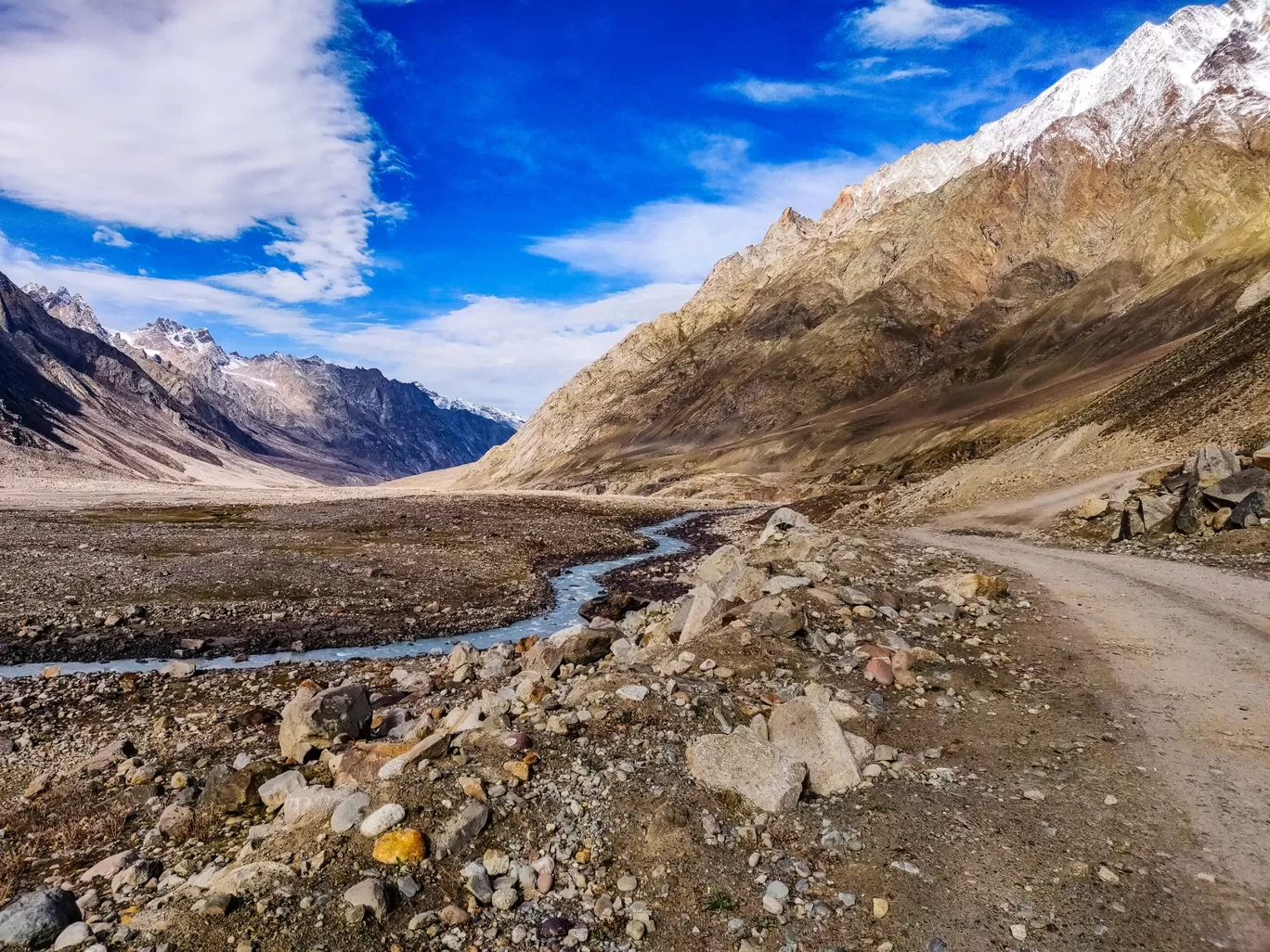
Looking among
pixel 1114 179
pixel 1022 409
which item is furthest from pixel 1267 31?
pixel 1022 409

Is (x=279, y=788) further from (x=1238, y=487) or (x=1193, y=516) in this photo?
(x=1238, y=487)

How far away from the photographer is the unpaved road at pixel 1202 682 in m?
7.34

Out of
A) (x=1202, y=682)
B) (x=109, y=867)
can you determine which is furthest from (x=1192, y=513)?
(x=109, y=867)

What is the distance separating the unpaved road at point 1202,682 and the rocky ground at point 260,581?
21.5 meters

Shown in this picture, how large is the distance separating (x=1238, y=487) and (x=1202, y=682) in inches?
592

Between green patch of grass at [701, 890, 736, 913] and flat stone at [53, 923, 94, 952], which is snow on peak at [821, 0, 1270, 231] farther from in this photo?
flat stone at [53, 923, 94, 952]

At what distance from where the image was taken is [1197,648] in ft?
42.7

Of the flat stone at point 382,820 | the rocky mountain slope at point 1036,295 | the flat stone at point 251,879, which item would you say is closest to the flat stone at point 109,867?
the flat stone at point 251,879

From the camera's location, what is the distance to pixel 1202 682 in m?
11.5

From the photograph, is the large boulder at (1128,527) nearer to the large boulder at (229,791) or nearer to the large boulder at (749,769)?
the large boulder at (749,769)

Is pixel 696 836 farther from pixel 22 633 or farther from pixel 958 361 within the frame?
pixel 958 361

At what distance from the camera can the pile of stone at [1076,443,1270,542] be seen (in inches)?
876

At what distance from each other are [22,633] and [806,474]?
109 m

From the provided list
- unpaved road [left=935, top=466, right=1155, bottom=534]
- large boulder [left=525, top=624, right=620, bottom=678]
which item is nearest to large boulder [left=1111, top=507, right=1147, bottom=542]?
unpaved road [left=935, top=466, right=1155, bottom=534]
